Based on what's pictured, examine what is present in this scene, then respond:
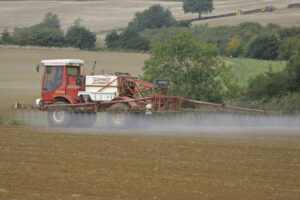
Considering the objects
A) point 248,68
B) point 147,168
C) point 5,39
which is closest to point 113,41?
point 5,39

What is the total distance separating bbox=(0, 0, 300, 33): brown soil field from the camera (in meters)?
93.8

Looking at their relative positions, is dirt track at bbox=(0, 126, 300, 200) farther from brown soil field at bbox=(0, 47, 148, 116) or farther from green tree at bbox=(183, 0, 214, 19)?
green tree at bbox=(183, 0, 214, 19)

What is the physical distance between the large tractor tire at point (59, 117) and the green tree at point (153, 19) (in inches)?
3391

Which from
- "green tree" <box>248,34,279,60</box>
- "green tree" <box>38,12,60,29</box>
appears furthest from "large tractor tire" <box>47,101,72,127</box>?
"green tree" <box>38,12,60,29</box>

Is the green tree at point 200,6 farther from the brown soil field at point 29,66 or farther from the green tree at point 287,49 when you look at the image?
the brown soil field at point 29,66

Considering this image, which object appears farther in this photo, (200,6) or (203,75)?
(200,6)

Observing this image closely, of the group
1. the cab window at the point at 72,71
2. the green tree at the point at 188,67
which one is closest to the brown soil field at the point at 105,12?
the green tree at the point at 188,67

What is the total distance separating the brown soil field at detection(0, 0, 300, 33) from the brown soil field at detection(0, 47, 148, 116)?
33597 millimetres

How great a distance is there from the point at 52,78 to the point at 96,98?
2.01 meters

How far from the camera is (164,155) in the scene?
1129cm

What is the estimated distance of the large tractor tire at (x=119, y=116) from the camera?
59.9 ft

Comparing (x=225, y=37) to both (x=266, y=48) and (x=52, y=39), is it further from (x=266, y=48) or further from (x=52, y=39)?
(x=52, y=39)

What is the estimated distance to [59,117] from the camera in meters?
19.3

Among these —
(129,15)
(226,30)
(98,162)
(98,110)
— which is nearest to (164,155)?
(98,162)
